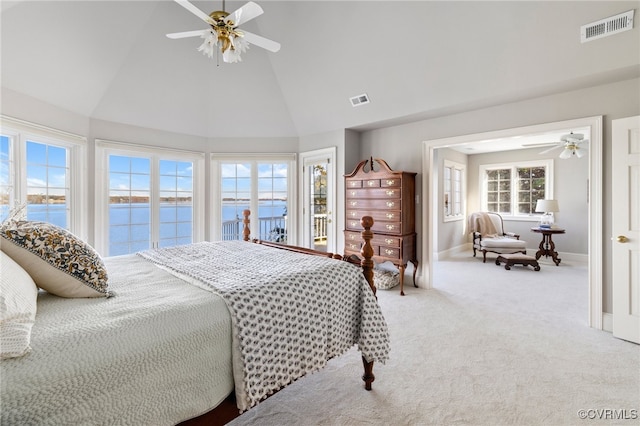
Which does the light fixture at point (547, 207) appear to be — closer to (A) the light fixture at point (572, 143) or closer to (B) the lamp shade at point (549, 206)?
(B) the lamp shade at point (549, 206)

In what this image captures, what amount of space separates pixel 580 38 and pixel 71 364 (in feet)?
12.9

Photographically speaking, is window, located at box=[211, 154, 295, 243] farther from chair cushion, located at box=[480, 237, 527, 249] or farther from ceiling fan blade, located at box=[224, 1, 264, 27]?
chair cushion, located at box=[480, 237, 527, 249]

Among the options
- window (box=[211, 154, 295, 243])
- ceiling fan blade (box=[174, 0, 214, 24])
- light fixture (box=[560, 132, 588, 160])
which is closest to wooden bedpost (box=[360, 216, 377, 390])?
ceiling fan blade (box=[174, 0, 214, 24])

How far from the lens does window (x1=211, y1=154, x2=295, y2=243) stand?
17.6ft

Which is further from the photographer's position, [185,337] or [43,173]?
[43,173]

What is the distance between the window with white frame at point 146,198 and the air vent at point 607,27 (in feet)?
16.7

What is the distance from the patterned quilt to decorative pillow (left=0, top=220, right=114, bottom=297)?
0.46 m

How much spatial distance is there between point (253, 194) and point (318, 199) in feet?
4.00

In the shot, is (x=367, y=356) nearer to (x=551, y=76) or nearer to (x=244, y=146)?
(x=551, y=76)

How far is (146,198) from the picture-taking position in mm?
4734

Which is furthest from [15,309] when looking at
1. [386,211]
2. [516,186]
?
[516,186]

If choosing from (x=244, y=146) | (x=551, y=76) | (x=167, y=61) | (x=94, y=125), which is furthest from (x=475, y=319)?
(x=94, y=125)

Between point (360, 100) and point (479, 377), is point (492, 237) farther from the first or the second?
point (479, 377)

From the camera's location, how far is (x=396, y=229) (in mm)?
4090
